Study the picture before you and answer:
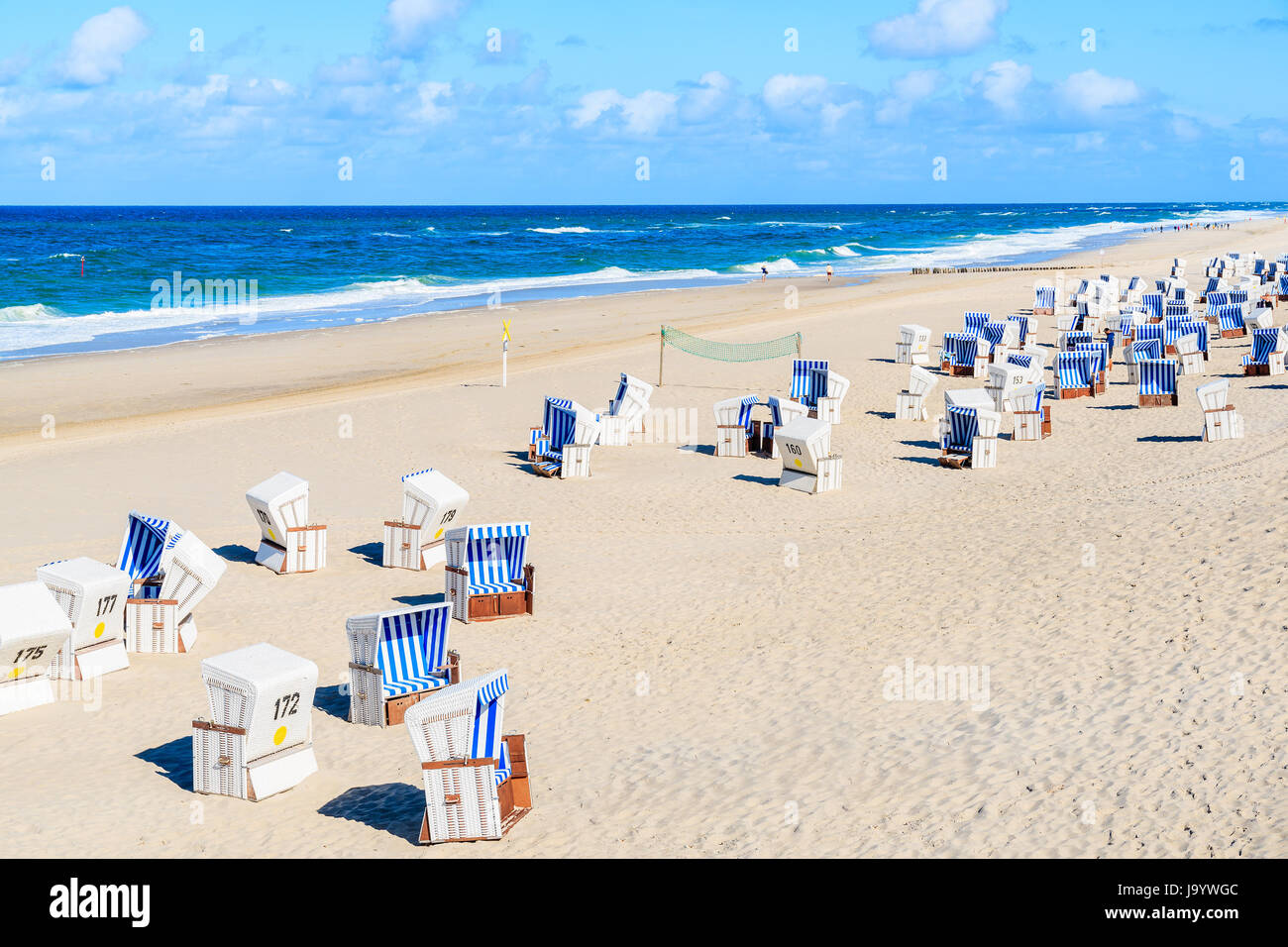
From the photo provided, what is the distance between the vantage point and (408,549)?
46.9 ft

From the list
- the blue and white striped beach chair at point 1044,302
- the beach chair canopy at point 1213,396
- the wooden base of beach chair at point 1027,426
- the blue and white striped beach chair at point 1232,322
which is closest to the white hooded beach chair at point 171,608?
the wooden base of beach chair at point 1027,426

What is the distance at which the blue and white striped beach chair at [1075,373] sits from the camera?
24609 millimetres

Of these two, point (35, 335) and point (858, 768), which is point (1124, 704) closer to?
point (858, 768)

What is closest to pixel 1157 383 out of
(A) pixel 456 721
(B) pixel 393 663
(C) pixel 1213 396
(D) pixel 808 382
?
(C) pixel 1213 396

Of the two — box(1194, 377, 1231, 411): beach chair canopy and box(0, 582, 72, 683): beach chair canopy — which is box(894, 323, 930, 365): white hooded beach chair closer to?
box(1194, 377, 1231, 411): beach chair canopy

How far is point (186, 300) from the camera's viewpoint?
1930 inches

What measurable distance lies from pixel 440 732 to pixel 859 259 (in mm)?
79209

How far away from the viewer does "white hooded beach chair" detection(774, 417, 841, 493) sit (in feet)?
57.4

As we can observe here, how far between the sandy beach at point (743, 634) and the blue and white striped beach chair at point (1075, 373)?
485 millimetres

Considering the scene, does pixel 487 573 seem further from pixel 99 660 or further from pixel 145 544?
pixel 99 660

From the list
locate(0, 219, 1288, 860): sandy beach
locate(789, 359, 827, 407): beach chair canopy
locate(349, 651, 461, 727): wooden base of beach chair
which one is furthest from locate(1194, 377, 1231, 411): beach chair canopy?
locate(349, 651, 461, 727): wooden base of beach chair

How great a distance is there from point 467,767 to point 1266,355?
77.9 ft

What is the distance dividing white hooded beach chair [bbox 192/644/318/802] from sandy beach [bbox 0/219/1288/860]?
22cm

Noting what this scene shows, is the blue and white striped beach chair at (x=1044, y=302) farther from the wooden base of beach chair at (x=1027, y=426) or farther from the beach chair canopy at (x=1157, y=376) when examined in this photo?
the wooden base of beach chair at (x=1027, y=426)
